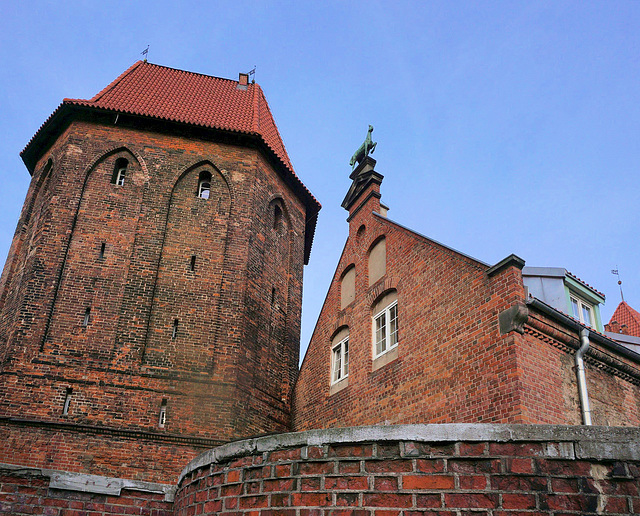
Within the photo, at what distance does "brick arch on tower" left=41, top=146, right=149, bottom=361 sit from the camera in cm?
1477

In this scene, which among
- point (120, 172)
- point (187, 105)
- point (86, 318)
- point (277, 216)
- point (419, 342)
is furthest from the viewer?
point (277, 216)

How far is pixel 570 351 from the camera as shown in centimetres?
1066

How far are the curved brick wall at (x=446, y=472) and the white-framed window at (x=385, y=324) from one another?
28.2 ft

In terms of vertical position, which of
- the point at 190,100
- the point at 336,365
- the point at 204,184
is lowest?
the point at 336,365

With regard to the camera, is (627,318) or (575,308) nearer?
(575,308)

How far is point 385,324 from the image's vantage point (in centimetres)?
1358

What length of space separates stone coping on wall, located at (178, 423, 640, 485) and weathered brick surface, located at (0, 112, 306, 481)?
10.9m

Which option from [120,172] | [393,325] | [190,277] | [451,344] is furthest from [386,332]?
[120,172]

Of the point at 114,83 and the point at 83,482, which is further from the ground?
the point at 114,83

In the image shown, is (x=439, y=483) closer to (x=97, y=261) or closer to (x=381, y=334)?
(x=381, y=334)

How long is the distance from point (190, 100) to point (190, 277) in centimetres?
690

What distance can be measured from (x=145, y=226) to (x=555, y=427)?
47.6 feet

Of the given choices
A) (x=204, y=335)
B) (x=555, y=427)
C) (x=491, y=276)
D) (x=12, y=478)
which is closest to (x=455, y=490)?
(x=555, y=427)

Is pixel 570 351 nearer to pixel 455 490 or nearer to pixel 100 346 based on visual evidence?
pixel 455 490
